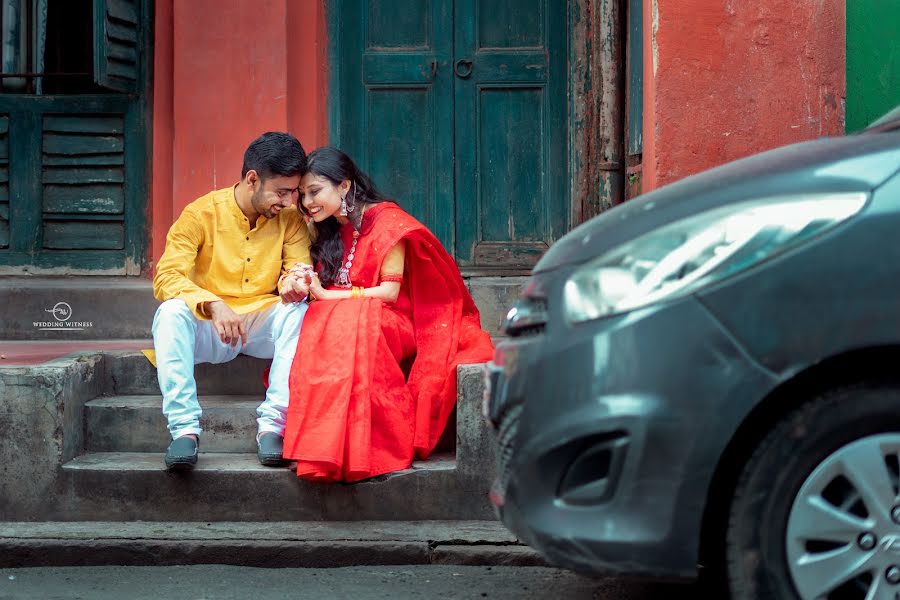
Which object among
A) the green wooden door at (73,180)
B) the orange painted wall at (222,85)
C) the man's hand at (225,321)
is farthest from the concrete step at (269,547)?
the green wooden door at (73,180)

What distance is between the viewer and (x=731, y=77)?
5023 millimetres

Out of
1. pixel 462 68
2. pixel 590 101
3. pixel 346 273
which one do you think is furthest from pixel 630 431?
pixel 462 68

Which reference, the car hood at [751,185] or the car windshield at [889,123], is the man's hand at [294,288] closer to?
the car hood at [751,185]

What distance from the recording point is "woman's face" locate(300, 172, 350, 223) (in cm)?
457

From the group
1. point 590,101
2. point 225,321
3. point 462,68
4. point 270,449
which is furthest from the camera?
point 462,68

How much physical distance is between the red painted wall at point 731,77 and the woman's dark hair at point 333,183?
1.35m

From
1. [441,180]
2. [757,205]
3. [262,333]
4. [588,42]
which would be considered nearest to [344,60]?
[441,180]

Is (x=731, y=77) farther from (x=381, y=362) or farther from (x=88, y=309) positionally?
(x=88, y=309)

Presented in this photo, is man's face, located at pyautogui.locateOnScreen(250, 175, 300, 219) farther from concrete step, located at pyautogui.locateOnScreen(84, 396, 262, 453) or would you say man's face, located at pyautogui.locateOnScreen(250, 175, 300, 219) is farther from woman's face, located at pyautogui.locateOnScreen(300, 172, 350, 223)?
concrete step, located at pyautogui.locateOnScreen(84, 396, 262, 453)

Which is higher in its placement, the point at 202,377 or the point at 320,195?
the point at 320,195

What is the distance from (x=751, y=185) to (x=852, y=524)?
78 cm

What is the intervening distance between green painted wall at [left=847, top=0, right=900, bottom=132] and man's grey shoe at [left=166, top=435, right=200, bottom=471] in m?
3.52

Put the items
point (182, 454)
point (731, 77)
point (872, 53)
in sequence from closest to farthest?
point (182, 454) → point (731, 77) → point (872, 53)

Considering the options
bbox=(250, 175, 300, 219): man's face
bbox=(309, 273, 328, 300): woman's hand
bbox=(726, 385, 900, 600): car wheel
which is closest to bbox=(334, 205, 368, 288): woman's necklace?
bbox=(309, 273, 328, 300): woman's hand
